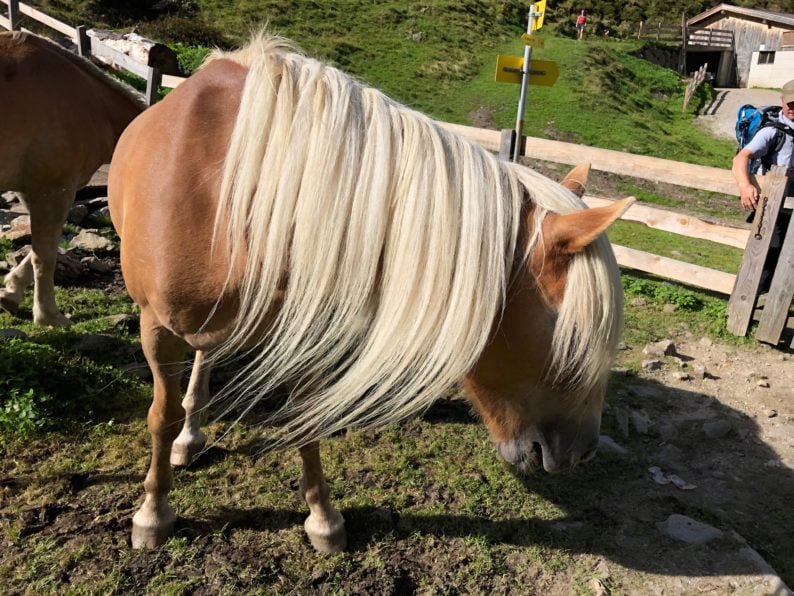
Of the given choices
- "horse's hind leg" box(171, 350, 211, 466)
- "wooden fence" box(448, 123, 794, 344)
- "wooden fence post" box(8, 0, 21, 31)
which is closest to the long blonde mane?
"horse's hind leg" box(171, 350, 211, 466)

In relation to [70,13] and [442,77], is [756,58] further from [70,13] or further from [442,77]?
[70,13]

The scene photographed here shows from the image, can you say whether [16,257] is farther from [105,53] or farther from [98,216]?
[105,53]

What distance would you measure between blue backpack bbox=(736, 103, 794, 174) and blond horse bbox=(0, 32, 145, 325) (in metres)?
4.90

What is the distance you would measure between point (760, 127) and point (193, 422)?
4.88 metres

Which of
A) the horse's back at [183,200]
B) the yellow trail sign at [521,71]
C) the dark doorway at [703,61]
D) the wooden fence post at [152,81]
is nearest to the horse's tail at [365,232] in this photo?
the horse's back at [183,200]

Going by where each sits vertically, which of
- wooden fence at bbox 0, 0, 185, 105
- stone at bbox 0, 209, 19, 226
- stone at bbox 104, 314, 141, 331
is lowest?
stone at bbox 0, 209, 19, 226

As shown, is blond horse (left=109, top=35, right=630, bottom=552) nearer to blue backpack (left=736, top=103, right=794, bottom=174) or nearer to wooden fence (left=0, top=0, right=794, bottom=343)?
wooden fence (left=0, top=0, right=794, bottom=343)

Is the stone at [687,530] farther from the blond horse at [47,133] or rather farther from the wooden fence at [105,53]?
the wooden fence at [105,53]

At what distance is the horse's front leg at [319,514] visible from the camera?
240 cm

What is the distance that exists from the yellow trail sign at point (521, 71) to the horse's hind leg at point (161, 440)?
591 cm

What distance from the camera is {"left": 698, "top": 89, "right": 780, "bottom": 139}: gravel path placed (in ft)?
70.3

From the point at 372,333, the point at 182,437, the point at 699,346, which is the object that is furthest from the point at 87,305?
the point at 699,346

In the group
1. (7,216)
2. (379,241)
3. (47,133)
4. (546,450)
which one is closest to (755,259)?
(546,450)

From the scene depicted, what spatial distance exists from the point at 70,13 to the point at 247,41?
20849mm
